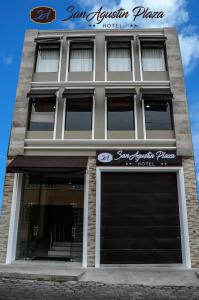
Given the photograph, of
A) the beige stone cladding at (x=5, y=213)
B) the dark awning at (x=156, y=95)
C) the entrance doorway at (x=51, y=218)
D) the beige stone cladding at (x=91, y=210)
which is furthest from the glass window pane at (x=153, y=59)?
the beige stone cladding at (x=5, y=213)

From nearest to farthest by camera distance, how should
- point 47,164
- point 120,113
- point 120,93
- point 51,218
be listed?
point 47,164 < point 51,218 < point 120,93 < point 120,113

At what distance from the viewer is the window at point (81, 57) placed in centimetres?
1429

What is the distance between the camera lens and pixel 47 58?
14672 millimetres

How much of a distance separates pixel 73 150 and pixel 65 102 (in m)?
2.55

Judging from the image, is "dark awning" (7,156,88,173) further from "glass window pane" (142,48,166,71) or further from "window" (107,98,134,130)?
"glass window pane" (142,48,166,71)

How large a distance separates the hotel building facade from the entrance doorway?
0.15ft

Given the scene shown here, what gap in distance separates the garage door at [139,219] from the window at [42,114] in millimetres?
3755

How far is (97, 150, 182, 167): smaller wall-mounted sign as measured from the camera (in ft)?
39.6

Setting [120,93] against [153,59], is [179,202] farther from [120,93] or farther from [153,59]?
[153,59]

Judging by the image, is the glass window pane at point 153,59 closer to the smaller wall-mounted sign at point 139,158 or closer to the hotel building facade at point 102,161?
the hotel building facade at point 102,161

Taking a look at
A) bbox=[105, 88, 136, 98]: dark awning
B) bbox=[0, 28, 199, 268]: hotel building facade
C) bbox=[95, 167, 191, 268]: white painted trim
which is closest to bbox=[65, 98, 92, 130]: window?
bbox=[0, 28, 199, 268]: hotel building facade

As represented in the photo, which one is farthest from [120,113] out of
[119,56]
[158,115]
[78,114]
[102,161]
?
[119,56]

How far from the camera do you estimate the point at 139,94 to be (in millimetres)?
13211

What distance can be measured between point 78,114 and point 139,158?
3715 mm
